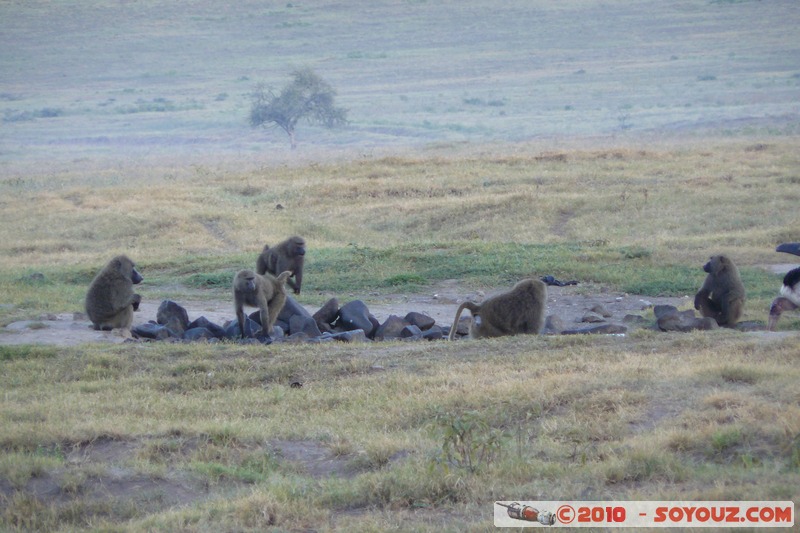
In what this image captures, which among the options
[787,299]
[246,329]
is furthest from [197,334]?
[787,299]

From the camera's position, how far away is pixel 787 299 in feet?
34.7

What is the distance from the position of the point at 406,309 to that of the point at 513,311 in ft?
9.28

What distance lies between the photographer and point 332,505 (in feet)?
19.5

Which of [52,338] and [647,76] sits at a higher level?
[647,76]

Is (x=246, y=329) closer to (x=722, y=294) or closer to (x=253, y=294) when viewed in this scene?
(x=253, y=294)

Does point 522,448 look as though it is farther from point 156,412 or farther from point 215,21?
point 215,21

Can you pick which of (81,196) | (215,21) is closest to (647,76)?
(215,21)

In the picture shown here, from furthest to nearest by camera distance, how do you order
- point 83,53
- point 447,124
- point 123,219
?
1. point 83,53
2. point 447,124
3. point 123,219


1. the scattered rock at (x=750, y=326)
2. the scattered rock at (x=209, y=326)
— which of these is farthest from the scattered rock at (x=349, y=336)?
the scattered rock at (x=750, y=326)

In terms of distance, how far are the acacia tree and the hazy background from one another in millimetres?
1522

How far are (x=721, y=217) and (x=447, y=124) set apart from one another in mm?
45790

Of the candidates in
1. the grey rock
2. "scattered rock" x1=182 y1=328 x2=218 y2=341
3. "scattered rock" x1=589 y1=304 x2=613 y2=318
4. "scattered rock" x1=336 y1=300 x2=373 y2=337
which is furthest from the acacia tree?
"scattered rock" x1=182 y1=328 x2=218 y2=341

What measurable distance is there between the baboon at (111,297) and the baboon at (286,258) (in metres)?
2.83

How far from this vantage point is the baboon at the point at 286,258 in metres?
14.1
